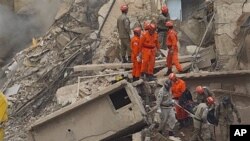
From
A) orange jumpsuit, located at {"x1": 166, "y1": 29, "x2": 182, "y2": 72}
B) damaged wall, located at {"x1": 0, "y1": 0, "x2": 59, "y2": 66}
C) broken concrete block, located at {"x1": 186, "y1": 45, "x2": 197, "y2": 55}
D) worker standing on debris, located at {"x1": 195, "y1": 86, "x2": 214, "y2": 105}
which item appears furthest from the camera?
damaged wall, located at {"x1": 0, "y1": 0, "x2": 59, "y2": 66}

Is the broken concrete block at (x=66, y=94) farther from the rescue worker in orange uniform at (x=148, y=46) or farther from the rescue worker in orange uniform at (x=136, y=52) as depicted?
the rescue worker in orange uniform at (x=148, y=46)

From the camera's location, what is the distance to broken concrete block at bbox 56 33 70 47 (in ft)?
59.1

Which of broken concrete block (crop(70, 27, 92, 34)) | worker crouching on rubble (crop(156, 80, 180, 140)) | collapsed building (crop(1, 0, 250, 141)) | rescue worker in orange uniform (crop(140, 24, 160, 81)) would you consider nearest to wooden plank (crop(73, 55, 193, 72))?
collapsed building (crop(1, 0, 250, 141))

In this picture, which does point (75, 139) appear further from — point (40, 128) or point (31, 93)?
point (31, 93)

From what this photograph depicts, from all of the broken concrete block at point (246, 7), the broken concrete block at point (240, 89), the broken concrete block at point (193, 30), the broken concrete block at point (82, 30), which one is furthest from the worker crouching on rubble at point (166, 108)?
the broken concrete block at point (82, 30)

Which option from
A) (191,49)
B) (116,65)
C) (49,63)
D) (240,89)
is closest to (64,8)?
(49,63)

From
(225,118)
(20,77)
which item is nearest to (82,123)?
(225,118)

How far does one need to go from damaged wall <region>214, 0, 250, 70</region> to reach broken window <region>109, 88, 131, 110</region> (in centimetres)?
429

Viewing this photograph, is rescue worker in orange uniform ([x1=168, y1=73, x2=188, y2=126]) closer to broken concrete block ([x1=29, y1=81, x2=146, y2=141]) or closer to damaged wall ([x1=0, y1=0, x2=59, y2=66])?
broken concrete block ([x1=29, y1=81, x2=146, y2=141])

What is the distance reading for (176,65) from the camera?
13.0 m

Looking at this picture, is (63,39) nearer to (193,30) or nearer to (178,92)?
(193,30)

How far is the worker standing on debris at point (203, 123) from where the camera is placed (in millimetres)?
10906

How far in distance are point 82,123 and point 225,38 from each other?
540 cm

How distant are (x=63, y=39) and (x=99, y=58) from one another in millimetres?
2392
